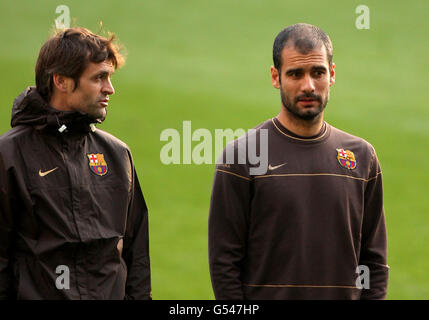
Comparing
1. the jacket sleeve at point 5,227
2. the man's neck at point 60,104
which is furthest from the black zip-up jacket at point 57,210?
the man's neck at point 60,104

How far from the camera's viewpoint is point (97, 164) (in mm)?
4305

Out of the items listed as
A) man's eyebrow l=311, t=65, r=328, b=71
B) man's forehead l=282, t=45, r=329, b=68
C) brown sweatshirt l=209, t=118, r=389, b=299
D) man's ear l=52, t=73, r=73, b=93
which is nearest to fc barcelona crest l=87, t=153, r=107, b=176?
man's ear l=52, t=73, r=73, b=93

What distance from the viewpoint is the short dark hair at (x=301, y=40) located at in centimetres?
412

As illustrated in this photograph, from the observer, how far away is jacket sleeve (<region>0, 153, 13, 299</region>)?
158 inches

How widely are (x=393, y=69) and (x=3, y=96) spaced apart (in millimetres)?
10593

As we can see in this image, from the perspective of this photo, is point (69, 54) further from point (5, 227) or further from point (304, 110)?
point (304, 110)

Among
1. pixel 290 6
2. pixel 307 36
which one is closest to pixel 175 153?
pixel 290 6

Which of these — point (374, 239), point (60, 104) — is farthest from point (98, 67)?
point (374, 239)

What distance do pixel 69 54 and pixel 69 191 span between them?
73 centimetres

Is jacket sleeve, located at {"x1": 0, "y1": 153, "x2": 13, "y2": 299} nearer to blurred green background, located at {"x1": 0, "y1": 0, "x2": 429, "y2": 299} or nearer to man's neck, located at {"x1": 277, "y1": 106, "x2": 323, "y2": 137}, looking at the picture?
man's neck, located at {"x1": 277, "y1": 106, "x2": 323, "y2": 137}

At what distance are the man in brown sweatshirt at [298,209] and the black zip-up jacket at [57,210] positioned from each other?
0.57 meters

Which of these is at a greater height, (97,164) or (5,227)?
(97,164)

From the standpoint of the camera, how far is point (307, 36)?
414cm
